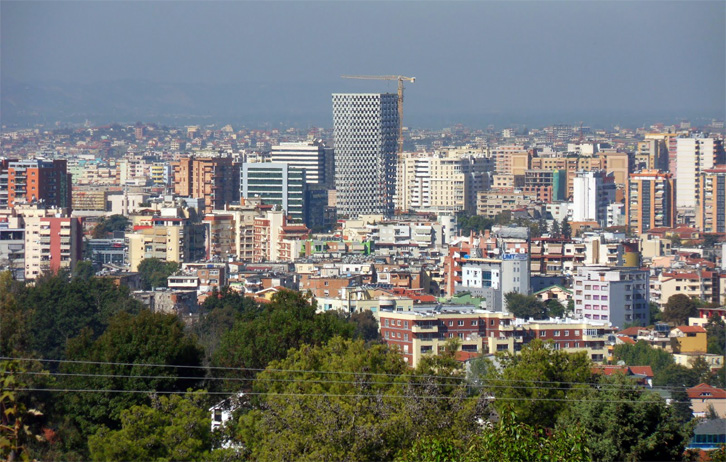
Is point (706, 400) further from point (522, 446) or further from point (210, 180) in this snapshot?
point (210, 180)

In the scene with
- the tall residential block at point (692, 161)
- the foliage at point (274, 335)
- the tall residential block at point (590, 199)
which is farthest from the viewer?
the tall residential block at point (692, 161)

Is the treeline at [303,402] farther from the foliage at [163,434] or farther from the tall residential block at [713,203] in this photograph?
the tall residential block at [713,203]

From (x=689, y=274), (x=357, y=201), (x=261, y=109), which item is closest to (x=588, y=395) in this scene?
(x=689, y=274)

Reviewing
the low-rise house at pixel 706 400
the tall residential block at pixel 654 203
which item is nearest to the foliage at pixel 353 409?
the low-rise house at pixel 706 400

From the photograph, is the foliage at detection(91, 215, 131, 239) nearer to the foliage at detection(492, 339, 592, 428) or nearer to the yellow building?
the yellow building

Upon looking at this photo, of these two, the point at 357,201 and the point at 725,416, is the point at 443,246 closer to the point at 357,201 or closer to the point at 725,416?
the point at 357,201

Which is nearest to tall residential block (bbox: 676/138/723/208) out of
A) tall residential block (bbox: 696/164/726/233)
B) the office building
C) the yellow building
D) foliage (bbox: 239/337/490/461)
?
tall residential block (bbox: 696/164/726/233)
